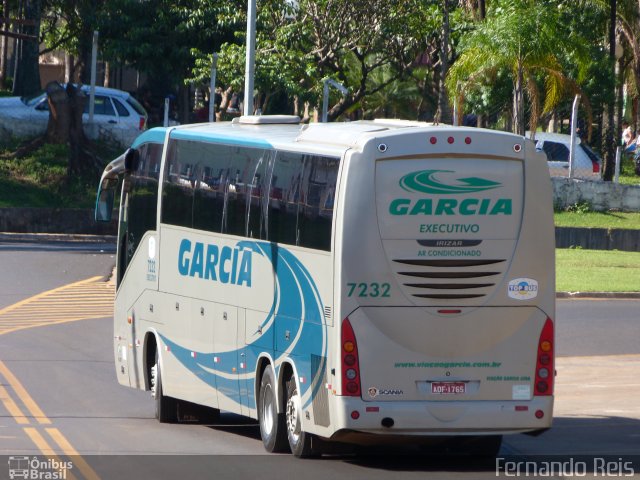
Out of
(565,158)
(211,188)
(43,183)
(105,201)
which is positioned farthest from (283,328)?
(565,158)

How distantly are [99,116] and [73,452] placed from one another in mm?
30990

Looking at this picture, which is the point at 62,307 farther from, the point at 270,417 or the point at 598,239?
the point at 598,239

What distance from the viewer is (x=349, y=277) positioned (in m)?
10.9

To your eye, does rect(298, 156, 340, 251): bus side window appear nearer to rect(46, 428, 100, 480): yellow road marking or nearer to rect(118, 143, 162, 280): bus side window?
rect(46, 428, 100, 480): yellow road marking

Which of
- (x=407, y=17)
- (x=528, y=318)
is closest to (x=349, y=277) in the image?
(x=528, y=318)

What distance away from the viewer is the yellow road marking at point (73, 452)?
34.5 ft

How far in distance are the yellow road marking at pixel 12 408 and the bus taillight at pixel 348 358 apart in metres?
4.00

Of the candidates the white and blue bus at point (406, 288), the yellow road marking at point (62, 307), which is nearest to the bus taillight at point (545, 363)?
the white and blue bus at point (406, 288)

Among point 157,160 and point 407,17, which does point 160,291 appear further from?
point 407,17

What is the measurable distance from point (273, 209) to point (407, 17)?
1340 inches

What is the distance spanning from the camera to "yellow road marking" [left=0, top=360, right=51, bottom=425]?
1373 cm

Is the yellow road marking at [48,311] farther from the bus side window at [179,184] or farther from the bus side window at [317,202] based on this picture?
the bus side window at [317,202]

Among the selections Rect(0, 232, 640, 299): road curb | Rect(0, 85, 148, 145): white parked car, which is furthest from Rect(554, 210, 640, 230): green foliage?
Rect(0, 85, 148, 145): white parked car

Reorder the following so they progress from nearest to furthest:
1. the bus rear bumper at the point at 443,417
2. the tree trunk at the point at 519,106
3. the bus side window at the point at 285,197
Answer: the bus rear bumper at the point at 443,417
the bus side window at the point at 285,197
the tree trunk at the point at 519,106
